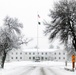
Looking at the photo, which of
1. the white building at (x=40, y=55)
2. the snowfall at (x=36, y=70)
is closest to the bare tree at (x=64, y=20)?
the snowfall at (x=36, y=70)

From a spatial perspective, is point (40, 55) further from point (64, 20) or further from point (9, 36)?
point (64, 20)

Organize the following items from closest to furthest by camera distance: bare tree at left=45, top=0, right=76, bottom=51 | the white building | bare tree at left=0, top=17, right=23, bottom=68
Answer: bare tree at left=45, top=0, right=76, bottom=51
bare tree at left=0, top=17, right=23, bottom=68
the white building

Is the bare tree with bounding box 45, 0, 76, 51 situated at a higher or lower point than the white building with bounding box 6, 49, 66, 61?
higher

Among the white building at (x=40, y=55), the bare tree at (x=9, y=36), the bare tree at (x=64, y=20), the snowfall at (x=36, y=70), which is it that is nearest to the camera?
the snowfall at (x=36, y=70)

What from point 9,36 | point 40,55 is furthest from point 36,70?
point 40,55

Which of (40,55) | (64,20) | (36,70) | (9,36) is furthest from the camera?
(40,55)

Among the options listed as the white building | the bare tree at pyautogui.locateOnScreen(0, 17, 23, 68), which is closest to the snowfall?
the bare tree at pyautogui.locateOnScreen(0, 17, 23, 68)

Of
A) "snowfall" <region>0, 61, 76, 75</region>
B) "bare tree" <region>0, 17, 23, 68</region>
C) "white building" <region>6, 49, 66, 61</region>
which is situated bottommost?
"white building" <region>6, 49, 66, 61</region>

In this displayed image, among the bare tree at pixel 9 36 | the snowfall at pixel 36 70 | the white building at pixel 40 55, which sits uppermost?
the bare tree at pixel 9 36

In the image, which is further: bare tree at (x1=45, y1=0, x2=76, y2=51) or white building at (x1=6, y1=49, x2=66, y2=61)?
white building at (x1=6, y1=49, x2=66, y2=61)

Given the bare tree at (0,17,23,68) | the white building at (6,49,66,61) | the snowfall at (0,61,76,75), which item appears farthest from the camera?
the white building at (6,49,66,61)

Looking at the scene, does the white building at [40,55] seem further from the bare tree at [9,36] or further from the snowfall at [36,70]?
the bare tree at [9,36]

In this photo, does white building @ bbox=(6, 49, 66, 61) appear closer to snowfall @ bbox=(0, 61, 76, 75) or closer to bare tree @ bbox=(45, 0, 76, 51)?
snowfall @ bbox=(0, 61, 76, 75)

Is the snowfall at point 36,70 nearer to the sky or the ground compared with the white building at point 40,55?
nearer to the sky
